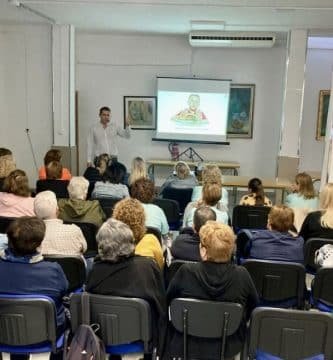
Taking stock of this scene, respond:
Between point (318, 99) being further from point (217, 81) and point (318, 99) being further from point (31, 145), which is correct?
point (31, 145)

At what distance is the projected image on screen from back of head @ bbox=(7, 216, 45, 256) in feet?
20.9

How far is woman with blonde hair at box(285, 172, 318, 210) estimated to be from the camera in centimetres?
418

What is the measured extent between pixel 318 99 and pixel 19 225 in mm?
7453

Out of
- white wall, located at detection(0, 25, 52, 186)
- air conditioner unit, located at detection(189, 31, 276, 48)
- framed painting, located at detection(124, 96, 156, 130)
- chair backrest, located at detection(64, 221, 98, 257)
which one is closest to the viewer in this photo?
chair backrest, located at detection(64, 221, 98, 257)

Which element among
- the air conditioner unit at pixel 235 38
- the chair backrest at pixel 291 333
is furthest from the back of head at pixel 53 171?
the air conditioner unit at pixel 235 38

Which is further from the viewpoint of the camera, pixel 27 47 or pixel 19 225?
pixel 27 47

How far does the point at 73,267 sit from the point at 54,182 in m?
2.24

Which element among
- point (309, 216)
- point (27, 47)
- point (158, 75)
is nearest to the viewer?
point (309, 216)

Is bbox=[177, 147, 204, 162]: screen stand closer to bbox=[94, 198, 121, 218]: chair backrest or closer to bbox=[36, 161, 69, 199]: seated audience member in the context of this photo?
bbox=[36, 161, 69, 199]: seated audience member

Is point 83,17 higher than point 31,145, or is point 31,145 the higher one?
point 83,17

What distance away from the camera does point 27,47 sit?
7.75 meters

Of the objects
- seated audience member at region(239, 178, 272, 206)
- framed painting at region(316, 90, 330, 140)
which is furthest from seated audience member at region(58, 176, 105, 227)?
framed painting at region(316, 90, 330, 140)

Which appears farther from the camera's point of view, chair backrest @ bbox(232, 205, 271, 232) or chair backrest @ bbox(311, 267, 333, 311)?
chair backrest @ bbox(232, 205, 271, 232)

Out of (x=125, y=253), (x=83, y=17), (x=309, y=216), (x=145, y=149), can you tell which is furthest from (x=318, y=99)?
(x=125, y=253)
